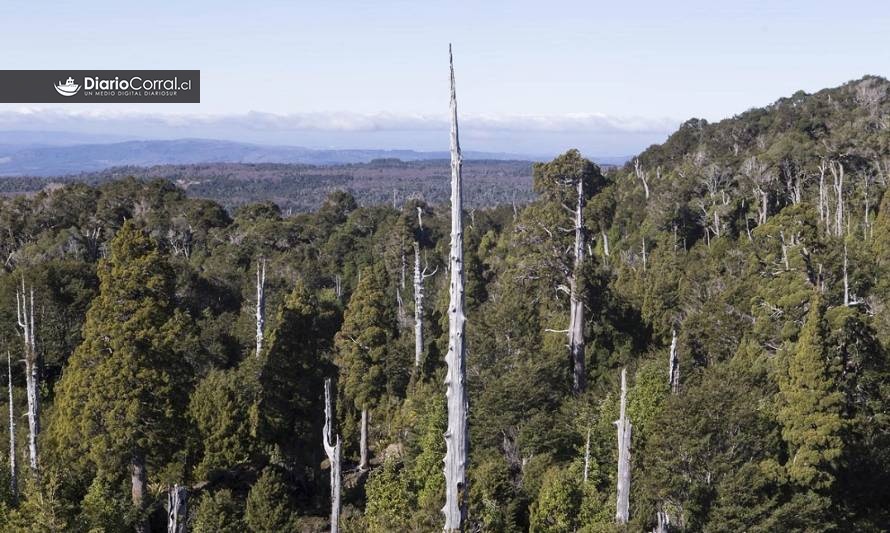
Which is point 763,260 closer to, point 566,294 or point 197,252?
point 566,294

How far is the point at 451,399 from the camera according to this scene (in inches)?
368

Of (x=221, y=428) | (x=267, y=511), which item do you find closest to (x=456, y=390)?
(x=267, y=511)

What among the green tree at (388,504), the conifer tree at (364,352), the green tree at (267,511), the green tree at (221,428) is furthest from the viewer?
the conifer tree at (364,352)

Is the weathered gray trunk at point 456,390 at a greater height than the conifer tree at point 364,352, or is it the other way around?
the weathered gray trunk at point 456,390

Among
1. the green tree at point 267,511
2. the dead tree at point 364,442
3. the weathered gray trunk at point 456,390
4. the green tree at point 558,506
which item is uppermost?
the weathered gray trunk at point 456,390

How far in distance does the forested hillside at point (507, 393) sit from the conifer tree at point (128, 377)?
6 centimetres

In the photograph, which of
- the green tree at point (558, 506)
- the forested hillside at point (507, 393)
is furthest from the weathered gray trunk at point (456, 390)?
the green tree at point (558, 506)

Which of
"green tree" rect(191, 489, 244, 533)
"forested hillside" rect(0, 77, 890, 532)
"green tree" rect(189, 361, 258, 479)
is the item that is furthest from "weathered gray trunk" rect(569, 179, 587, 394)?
"green tree" rect(191, 489, 244, 533)

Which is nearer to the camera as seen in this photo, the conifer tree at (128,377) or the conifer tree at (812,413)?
the conifer tree at (812,413)

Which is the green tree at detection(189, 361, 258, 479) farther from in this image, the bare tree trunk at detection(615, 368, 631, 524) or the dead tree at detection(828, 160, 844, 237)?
the dead tree at detection(828, 160, 844, 237)

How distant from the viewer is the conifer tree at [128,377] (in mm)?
24125

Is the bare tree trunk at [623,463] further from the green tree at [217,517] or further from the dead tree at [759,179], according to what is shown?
the dead tree at [759,179]

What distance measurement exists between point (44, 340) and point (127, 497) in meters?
16.5

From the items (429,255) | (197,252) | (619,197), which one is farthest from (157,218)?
(619,197)
